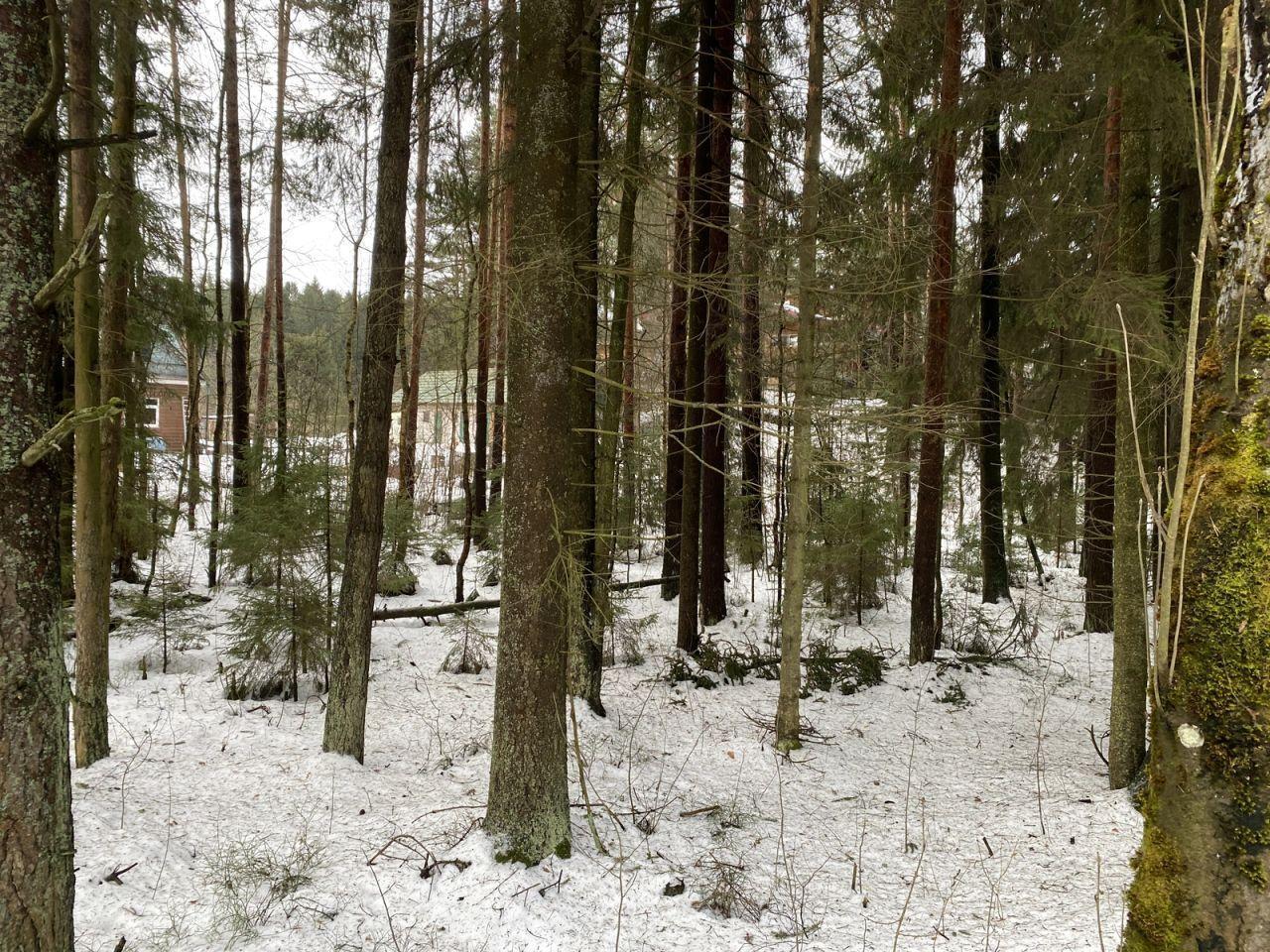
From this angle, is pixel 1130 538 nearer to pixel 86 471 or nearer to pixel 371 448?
pixel 371 448

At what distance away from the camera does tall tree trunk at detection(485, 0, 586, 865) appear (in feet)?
13.2

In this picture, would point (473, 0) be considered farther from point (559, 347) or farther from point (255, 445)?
point (255, 445)

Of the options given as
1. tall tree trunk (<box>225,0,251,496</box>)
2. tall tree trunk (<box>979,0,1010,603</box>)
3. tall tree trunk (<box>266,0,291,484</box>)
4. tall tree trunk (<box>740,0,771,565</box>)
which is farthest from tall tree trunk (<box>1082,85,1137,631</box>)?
tall tree trunk (<box>225,0,251,496</box>)

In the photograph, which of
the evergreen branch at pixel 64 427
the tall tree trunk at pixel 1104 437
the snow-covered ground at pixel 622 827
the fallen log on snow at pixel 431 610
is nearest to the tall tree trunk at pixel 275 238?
the fallen log on snow at pixel 431 610

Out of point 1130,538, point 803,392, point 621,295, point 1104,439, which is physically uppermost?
point 621,295

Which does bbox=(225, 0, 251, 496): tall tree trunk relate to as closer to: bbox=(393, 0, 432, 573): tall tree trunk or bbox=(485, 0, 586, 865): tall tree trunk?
bbox=(393, 0, 432, 573): tall tree trunk

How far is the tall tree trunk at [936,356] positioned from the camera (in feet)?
25.3

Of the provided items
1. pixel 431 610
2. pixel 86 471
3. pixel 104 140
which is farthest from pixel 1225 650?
pixel 431 610

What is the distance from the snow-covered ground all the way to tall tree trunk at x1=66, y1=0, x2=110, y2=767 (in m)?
0.47

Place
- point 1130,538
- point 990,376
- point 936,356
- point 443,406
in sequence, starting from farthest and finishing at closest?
point 443,406 < point 990,376 < point 936,356 < point 1130,538

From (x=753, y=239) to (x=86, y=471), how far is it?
5.17 metres

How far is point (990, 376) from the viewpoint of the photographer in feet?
37.3

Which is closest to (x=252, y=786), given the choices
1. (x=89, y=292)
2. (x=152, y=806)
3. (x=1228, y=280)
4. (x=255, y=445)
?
(x=152, y=806)

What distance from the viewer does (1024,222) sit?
9656mm
